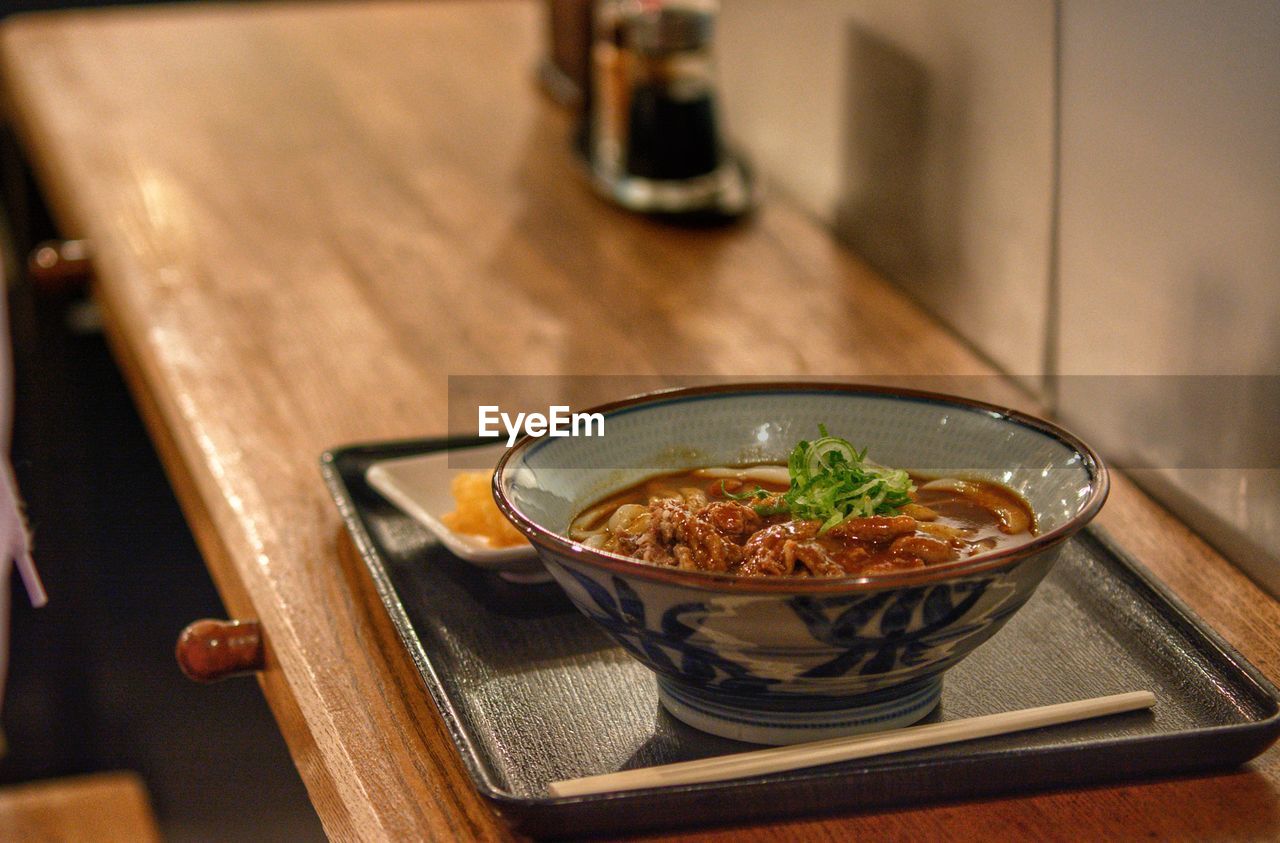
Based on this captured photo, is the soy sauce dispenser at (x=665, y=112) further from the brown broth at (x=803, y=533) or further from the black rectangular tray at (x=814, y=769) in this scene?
the brown broth at (x=803, y=533)

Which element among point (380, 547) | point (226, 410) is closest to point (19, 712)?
point (226, 410)

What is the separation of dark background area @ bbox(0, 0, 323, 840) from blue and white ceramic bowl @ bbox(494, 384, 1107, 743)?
1322mm

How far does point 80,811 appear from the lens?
6.61ft

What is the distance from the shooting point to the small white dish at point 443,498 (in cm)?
92

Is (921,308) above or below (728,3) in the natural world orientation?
below

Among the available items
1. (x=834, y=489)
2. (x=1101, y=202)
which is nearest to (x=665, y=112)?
(x=1101, y=202)

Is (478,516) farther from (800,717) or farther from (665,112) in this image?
(665,112)

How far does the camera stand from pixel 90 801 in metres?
2.06

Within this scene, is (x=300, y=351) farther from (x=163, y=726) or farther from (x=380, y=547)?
(x=163, y=726)

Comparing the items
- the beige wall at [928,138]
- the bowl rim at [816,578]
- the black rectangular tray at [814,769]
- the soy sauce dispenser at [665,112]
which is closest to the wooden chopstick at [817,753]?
the black rectangular tray at [814,769]

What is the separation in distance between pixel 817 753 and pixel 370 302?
94 cm

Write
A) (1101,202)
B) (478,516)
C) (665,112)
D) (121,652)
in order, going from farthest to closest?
1. (121,652)
2. (665,112)
3. (1101,202)
4. (478,516)

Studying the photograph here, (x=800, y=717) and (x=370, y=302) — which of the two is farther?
(x=370, y=302)

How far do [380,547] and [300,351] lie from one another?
450mm
